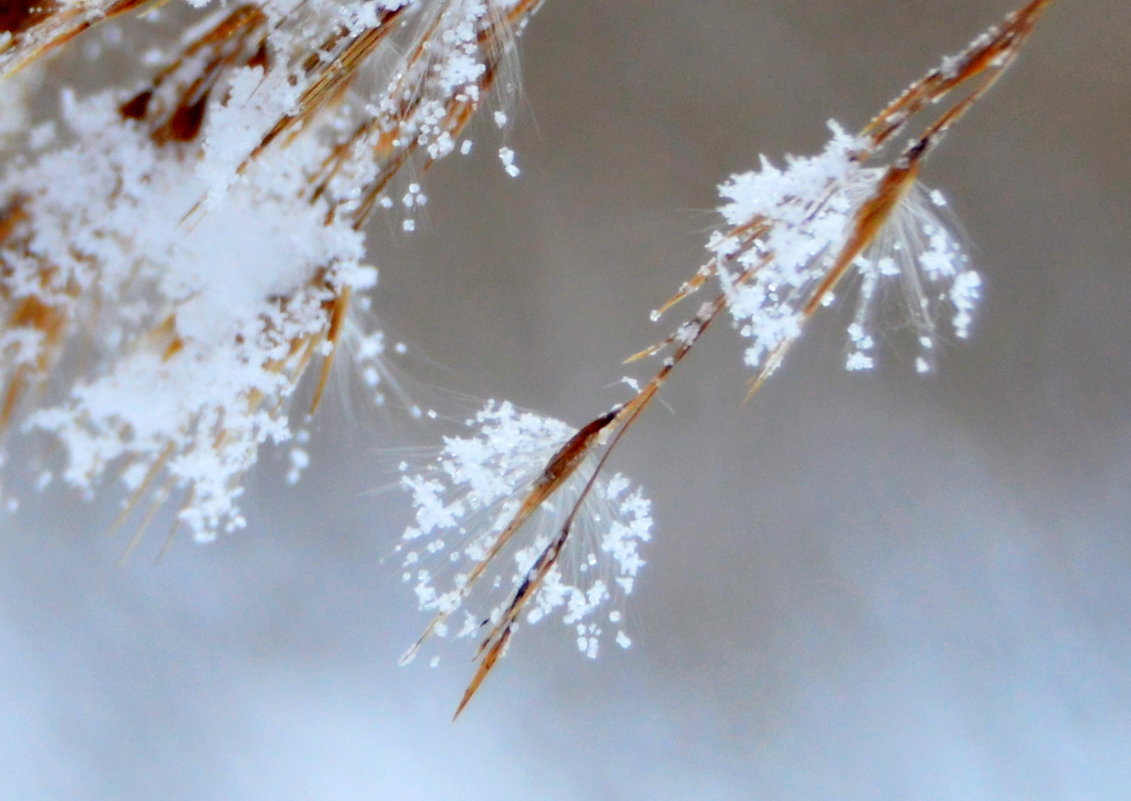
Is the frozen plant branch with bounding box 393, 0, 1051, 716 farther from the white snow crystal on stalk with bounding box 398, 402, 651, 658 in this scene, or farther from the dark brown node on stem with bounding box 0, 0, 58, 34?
the dark brown node on stem with bounding box 0, 0, 58, 34

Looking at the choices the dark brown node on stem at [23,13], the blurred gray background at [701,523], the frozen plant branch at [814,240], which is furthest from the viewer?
the blurred gray background at [701,523]

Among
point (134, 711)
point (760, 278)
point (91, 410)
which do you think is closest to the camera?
point (760, 278)

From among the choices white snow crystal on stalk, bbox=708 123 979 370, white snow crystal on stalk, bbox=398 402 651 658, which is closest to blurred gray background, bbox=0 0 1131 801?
white snow crystal on stalk, bbox=398 402 651 658

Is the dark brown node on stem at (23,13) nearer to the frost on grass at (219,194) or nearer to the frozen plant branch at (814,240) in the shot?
the frost on grass at (219,194)

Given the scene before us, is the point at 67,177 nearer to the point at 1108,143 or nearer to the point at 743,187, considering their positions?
the point at 743,187

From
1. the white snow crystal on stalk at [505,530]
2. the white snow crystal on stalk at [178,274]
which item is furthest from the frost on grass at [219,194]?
the white snow crystal on stalk at [505,530]

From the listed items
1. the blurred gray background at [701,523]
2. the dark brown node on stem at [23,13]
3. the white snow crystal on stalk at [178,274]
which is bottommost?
the blurred gray background at [701,523]

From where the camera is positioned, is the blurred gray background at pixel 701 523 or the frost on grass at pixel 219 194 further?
the blurred gray background at pixel 701 523

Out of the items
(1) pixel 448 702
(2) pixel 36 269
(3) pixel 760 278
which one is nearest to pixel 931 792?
(1) pixel 448 702
